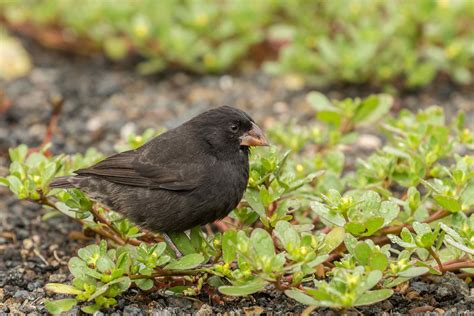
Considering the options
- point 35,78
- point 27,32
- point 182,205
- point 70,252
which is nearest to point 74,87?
point 35,78

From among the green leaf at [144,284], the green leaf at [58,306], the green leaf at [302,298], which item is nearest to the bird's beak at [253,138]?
the green leaf at [144,284]

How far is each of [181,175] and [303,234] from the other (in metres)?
0.92

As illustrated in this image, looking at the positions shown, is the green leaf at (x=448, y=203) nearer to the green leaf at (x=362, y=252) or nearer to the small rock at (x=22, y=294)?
the green leaf at (x=362, y=252)

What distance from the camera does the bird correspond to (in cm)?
405

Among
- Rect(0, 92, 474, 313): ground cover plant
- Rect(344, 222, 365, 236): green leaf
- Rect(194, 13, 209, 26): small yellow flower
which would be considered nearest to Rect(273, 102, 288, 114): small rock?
Rect(194, 13, 209, 26): small yellow flower

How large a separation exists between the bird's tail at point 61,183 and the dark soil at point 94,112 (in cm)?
48

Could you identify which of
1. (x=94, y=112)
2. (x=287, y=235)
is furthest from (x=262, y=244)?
(x=94, y=112)

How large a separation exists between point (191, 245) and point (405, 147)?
135 cm

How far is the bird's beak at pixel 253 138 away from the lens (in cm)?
432

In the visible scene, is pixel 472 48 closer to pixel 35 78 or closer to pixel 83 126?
pixel 83 126

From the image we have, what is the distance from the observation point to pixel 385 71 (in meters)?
6.19

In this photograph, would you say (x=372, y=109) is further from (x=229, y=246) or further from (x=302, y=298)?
(x=302, y=298)

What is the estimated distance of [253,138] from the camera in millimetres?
4340

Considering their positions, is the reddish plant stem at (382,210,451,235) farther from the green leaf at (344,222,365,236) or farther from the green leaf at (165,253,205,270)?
the green leaf at (165,253,205,270)
